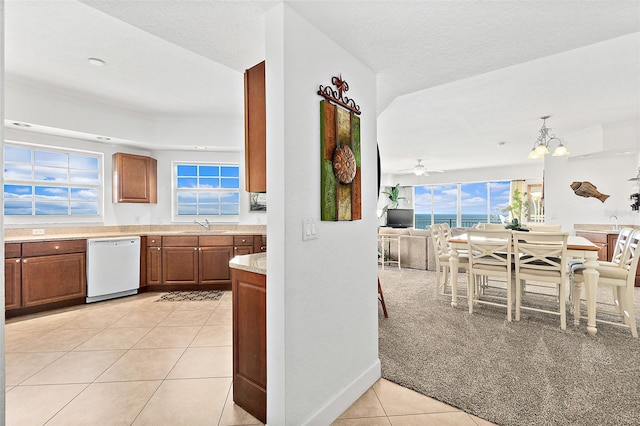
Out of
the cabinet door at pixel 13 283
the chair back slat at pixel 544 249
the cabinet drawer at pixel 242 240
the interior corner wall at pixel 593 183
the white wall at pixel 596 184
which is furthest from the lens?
the interior corner wall at pixel 593 183

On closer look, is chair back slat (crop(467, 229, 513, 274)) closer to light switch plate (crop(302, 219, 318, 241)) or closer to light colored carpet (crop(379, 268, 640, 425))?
light colored carpet (crop(379, 268, 640, 425))

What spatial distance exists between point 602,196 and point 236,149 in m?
6.35

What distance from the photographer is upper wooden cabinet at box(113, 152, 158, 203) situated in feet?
15.0

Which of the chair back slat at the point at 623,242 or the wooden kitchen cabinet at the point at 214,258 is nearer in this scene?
the chair back slat at the point at 623,242

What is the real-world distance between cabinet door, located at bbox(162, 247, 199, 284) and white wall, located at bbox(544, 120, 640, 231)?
6.45m

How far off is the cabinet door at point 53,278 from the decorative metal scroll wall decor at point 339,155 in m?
3.87

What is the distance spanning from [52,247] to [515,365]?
506 centimetres

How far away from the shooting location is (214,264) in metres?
4.64

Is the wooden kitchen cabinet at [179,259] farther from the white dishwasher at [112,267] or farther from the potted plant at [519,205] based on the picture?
the potted plant at [519,205]

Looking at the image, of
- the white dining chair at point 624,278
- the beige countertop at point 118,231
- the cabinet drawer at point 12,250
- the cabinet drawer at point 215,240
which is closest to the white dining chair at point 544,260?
the white dining chair at point 624,278

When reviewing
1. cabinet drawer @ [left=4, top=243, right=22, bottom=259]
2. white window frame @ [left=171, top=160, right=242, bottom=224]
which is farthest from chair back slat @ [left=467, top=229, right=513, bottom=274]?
cabinet drawer @ [left=4, top=243, right=22, bottom=259]

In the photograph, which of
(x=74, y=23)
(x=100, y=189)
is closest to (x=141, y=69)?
(x=74, y=23)

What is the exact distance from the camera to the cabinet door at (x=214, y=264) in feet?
15.1

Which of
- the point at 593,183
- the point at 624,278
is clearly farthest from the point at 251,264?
the point at 593,183
